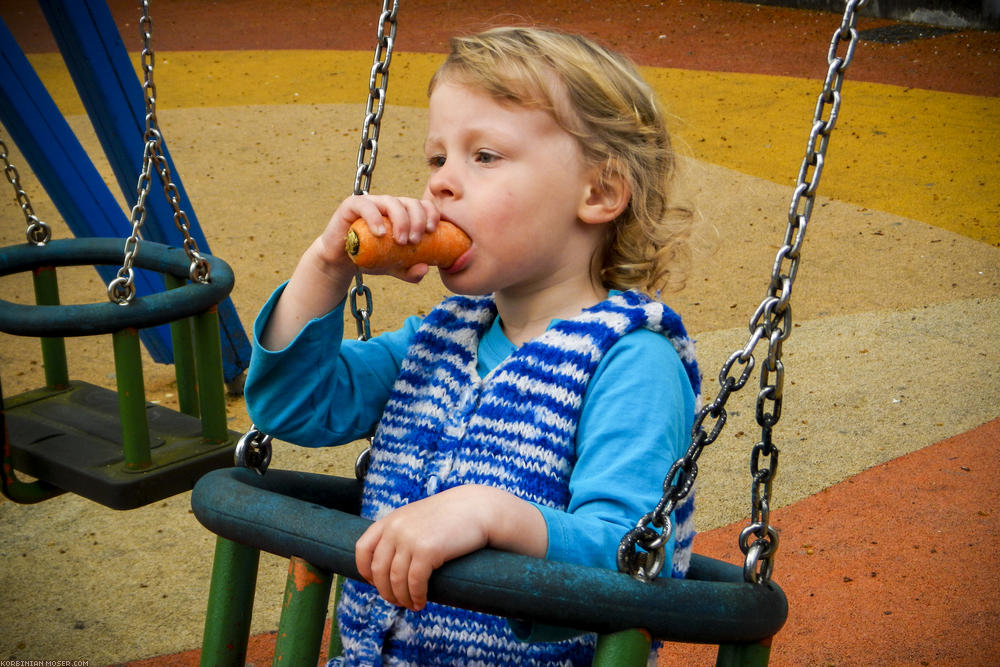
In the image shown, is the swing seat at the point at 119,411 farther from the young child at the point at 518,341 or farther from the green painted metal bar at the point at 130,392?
the young child at the point at 518,341

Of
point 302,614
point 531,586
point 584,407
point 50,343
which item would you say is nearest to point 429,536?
point 531,586

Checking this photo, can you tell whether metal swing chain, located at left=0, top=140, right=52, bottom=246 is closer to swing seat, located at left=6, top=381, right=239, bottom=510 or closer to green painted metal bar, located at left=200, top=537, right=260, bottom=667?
swing seat, located at left=6, top=381, right=239, bottom=510

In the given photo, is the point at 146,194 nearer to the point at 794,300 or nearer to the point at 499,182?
the point at 499,182

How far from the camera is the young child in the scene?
1.39 meters

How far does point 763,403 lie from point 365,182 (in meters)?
0.71

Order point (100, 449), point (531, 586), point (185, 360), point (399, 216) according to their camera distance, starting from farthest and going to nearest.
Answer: point (185, 360)
point (100, 449)
point (399, 216)
point (531, 586)

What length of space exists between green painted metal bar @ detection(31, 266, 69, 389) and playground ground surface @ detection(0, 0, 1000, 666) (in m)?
0.54

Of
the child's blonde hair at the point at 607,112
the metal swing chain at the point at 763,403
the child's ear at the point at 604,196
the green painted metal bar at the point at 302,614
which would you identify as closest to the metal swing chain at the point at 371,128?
the child's blonde hair at the point at 607,112

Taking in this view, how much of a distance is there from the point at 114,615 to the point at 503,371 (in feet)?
5.25

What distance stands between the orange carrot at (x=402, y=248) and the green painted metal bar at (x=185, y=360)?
44.3 inches

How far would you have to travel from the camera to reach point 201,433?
7.95ft

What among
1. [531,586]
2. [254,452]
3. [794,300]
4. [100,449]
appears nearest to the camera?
[531,586]

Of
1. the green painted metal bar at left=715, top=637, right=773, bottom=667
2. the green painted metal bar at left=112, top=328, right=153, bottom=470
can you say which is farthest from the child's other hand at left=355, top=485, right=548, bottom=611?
the green painted metal bar at left=112, top=328, right=153, bottom=470

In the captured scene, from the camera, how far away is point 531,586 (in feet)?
3.71
